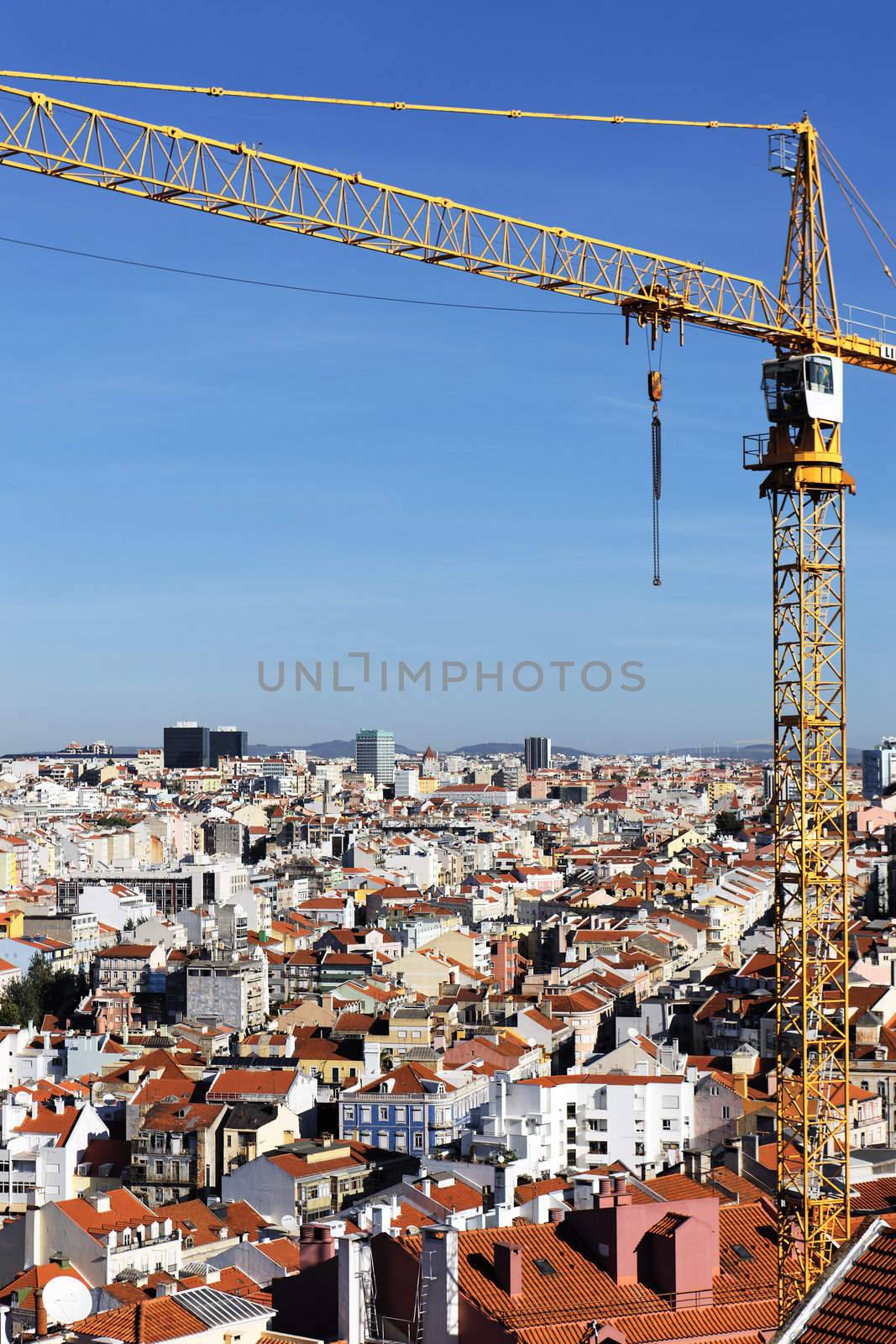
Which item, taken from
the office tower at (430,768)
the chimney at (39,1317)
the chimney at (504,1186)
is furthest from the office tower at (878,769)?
the chimney at (39,1317)

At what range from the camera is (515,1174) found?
2244 cm

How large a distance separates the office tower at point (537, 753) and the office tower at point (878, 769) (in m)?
68.7

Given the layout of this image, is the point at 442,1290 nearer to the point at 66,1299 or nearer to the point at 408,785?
the point at 66,1299

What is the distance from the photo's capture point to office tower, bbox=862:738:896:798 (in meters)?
105

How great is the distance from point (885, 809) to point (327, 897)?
75.1 ft

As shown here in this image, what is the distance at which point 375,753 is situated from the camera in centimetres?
15775

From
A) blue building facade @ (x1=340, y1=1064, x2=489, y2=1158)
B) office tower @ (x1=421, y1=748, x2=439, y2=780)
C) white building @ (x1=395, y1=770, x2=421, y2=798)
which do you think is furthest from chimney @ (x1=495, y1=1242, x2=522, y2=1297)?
office tower @ (x1=421, y1=748, x2=439, y2=780)

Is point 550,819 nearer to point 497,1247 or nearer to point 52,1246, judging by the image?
point 52,1246

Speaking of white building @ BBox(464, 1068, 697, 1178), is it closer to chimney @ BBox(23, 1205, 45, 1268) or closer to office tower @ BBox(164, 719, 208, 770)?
chimney @ BBox(23, 1205, 45, 1268)

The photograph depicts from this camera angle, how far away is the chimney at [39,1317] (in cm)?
1476

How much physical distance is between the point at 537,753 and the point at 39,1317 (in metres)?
168

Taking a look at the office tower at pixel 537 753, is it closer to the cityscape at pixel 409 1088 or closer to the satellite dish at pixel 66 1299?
the cityscape at pixel 409 1088

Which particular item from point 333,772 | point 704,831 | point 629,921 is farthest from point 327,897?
point 333,772

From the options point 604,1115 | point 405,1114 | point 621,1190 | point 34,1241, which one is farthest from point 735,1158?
point 405,1114
